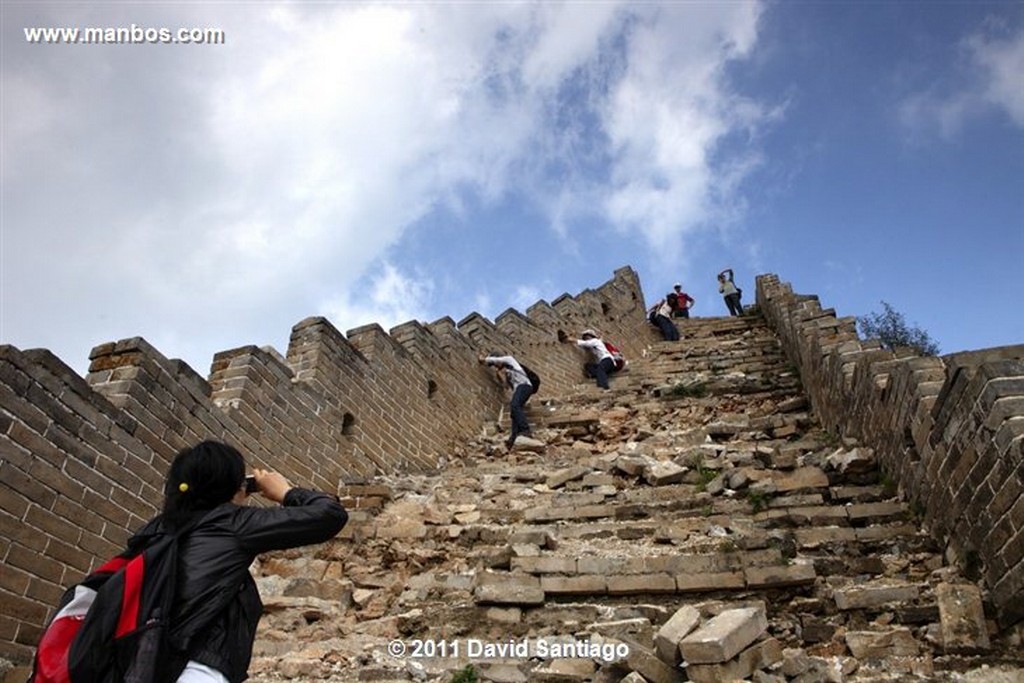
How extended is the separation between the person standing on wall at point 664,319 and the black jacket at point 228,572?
17288mm

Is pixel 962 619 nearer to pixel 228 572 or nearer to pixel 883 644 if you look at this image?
pixel 883 644

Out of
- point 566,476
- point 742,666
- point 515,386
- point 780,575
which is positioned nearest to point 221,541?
point 742,666

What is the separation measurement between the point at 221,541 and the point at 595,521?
14.2 feet

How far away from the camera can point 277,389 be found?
777 centimetres

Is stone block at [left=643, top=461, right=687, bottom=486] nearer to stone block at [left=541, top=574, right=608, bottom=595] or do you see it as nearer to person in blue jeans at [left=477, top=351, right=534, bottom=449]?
stone block at [left=541, top=574, right=608, bottom=595]

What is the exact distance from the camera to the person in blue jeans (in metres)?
10.6

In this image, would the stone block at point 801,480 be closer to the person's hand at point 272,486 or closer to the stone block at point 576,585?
the stone block at point 576,585

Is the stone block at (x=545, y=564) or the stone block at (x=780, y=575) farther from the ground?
the stone block at (x=545, y=564)

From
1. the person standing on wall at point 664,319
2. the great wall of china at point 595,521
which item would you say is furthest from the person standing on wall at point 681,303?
the great wall of china at point 595,521

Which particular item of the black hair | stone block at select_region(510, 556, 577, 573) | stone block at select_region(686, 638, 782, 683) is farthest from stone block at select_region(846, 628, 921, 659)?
the black hair

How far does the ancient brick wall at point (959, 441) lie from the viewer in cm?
401

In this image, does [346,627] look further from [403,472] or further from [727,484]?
[403,472]

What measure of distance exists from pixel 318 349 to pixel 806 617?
5610 mm

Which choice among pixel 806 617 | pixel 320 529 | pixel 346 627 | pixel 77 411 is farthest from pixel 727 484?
pixel 77 411
